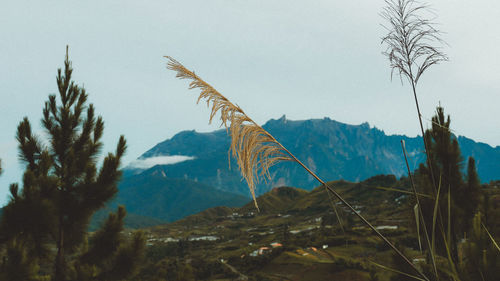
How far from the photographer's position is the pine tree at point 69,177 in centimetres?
774

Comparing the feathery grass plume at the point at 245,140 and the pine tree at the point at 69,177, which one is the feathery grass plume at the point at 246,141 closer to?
the feathery grass plume at the point at 245,140

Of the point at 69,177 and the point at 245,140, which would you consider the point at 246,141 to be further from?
the point at 69,177

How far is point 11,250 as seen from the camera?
6.54 metres

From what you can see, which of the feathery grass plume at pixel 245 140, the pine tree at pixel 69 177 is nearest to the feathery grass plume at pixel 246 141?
the feathery grass plume at pixel 245 140

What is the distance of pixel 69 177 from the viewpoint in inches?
326

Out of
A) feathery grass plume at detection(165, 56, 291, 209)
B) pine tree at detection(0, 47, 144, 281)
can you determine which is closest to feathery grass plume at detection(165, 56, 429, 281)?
feathery grass plume at detection(165, 56, 291, 209)

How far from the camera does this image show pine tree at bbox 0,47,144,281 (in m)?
7.74

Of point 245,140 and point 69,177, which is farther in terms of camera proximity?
point 69,177

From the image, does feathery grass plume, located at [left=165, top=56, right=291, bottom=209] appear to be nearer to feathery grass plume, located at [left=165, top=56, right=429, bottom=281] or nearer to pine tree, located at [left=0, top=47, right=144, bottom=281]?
feathery grass plume, located at [left=165, top=56, right=429, bottom=281]

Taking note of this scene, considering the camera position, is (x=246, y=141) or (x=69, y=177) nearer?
(x=246, y=141)

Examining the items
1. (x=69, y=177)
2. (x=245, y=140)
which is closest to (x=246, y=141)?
(x=245, y=140)

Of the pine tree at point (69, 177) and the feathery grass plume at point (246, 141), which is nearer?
the feathery grass plume at point (246, 141)

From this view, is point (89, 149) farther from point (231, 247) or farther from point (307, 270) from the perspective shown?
point (231, 247)

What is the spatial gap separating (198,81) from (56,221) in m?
7.69
